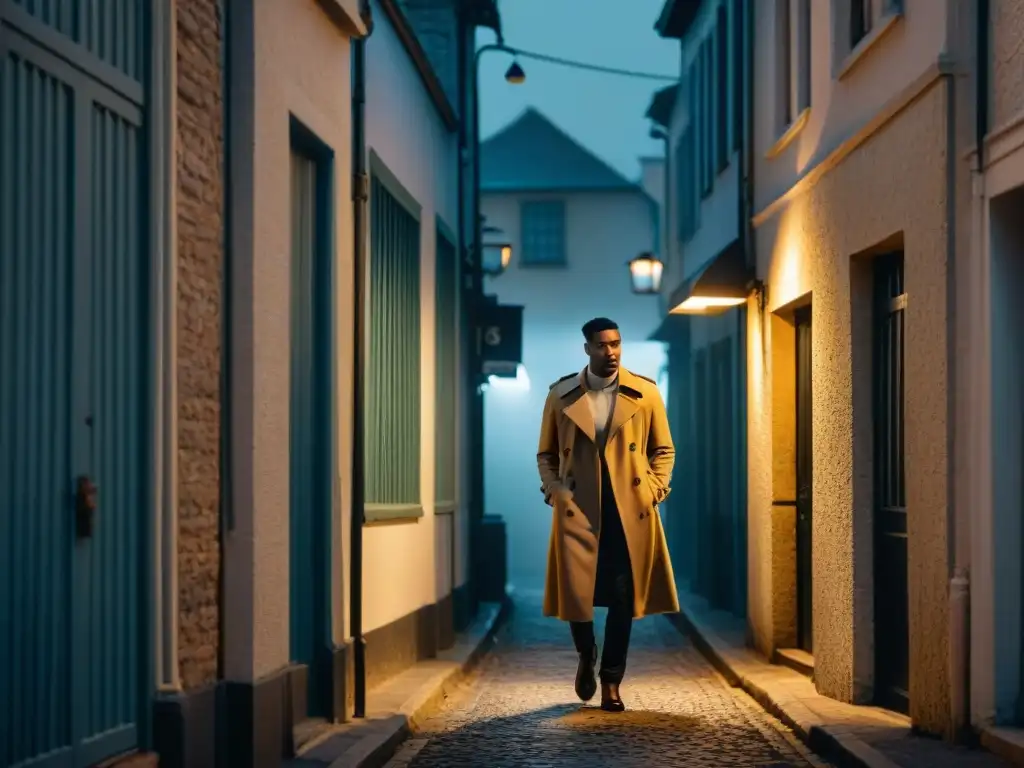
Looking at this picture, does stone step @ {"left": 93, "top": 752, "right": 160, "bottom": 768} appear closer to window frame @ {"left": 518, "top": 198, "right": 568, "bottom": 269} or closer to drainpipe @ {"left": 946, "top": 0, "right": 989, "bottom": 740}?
drainpipe @ {"left": 946, "top": 0, "right": 989, "bottom": 740}

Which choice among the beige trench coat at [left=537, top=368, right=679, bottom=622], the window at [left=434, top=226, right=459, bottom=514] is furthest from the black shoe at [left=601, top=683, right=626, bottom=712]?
the window at [left=434, top=226, right=459, bottom=514]

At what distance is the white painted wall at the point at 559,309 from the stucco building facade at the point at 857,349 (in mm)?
25672

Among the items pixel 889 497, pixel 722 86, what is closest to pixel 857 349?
pixel 889 497

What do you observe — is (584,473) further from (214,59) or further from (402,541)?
(214,59)

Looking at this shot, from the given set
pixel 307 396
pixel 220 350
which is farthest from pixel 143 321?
pixel 307 396

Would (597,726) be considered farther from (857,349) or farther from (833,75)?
(833,75)

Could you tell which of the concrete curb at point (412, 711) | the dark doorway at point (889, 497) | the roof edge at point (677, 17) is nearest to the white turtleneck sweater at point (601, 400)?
the dark doorway at point (889, 497)

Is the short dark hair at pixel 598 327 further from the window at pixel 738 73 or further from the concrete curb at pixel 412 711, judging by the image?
the window at pixel 738 73

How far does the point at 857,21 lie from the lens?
421 inches

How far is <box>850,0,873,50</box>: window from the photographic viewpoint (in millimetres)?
10523

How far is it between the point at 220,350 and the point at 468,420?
32.9ft

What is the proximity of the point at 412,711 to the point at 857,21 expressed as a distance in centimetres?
484

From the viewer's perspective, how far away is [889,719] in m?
9.40

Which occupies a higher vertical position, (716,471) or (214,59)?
(214,59)
